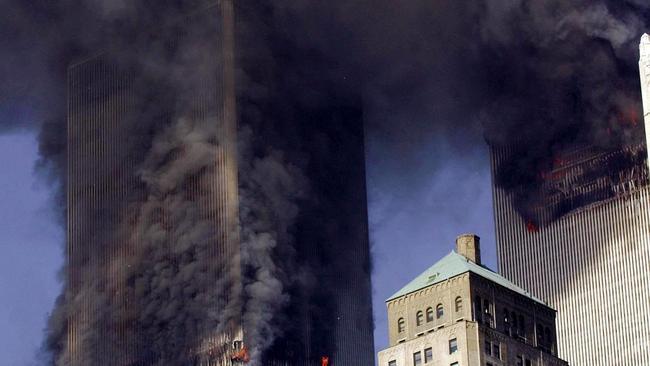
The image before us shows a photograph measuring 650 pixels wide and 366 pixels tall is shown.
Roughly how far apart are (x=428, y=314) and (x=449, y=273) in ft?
10.1

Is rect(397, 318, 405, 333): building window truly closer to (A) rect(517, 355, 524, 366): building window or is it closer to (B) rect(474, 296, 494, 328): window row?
(B) rect(474, 296, 494, 328): window row

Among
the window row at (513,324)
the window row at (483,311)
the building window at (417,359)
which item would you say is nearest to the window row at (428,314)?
the window row at (483,311)

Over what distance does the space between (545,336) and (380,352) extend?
38.1ft

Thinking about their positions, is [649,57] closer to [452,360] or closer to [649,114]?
[649,114]

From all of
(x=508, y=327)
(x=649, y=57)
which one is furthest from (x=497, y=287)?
(x=649, y=57)

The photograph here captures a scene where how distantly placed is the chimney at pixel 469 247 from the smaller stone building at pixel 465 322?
9.86 ft

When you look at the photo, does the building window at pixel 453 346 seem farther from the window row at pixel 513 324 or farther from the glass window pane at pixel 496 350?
the window row at pixel 513 324

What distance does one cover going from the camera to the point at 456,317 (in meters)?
148

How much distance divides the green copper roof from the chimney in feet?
6.83

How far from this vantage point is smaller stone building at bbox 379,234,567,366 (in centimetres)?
14688

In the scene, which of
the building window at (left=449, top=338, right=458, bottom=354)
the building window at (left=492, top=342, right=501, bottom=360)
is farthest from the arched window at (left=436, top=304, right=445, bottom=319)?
the building window at (left=492, top=342, right=501, bottom=360)

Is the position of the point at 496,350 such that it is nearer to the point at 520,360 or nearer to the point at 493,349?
the point at 493,349

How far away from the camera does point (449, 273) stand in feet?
496

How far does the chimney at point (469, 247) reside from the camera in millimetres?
157750
